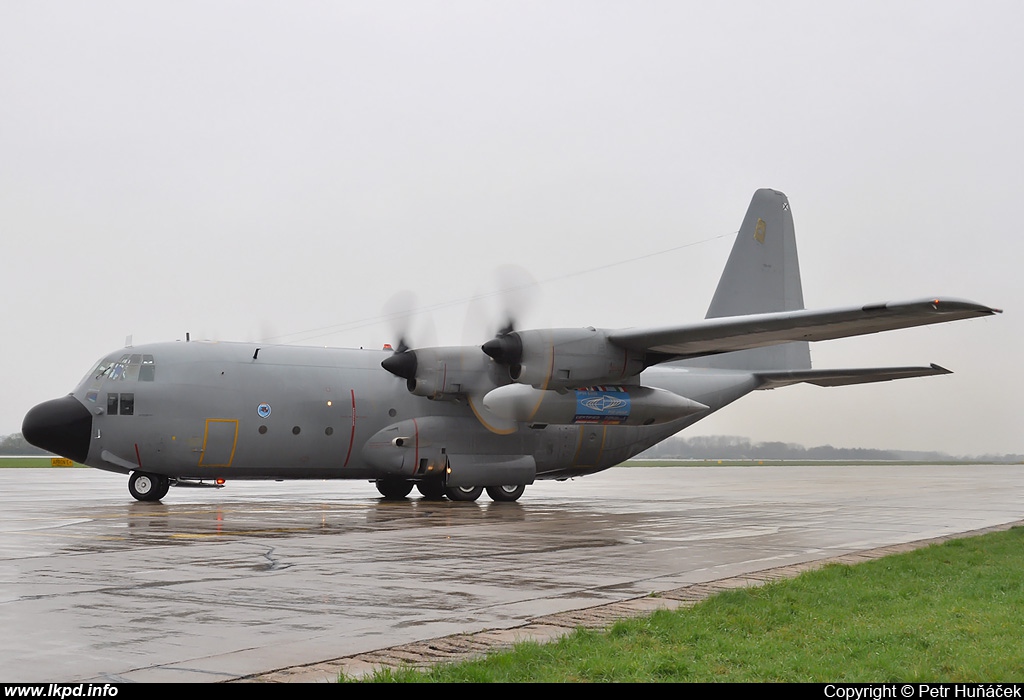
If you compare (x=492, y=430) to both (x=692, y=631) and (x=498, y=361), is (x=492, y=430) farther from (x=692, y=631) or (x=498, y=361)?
(x=692, y=631)

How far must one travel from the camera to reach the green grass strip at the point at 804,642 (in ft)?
19.0

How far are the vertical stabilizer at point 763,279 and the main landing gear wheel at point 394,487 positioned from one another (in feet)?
29.4

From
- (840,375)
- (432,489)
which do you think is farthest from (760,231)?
(432,489)

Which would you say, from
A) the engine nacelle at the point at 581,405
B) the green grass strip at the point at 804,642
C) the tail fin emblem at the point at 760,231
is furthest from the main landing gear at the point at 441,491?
the green grass strip at the point at 804,642

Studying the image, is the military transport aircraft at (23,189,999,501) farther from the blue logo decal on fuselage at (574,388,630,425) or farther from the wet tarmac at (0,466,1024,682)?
the wet tarmac at (0,466,1024,682)

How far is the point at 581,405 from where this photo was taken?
781 inches

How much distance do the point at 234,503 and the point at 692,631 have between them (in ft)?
65.3

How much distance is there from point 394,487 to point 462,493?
218cm

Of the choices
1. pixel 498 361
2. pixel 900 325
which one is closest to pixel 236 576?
pixel 498 361

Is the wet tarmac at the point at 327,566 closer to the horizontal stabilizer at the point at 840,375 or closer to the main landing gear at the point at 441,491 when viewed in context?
the main landing gear at the point at 441,491

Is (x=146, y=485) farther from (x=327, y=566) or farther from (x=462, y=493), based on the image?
(x=327, y=566)

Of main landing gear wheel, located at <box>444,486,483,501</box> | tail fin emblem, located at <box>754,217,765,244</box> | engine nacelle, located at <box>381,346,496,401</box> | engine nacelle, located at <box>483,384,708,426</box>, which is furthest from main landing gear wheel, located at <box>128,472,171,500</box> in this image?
tail fin emblem, located at <box>754,217,765,244</box>

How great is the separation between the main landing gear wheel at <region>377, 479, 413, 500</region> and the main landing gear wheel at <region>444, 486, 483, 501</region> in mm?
1415

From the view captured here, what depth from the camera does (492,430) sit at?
23656 mm
